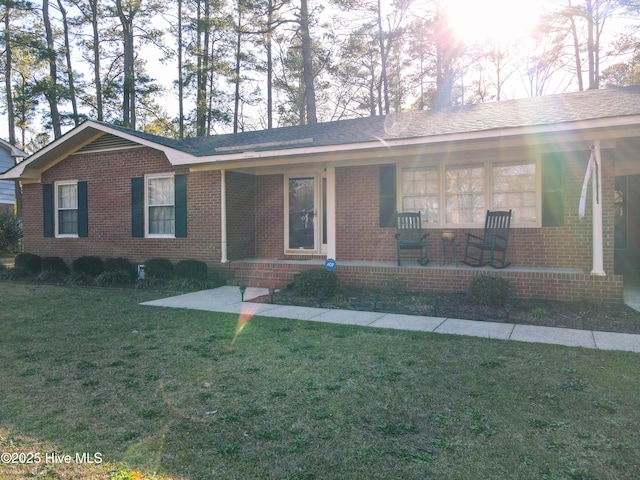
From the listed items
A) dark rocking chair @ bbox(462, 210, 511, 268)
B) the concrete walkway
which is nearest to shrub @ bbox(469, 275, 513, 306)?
the concrete walkway

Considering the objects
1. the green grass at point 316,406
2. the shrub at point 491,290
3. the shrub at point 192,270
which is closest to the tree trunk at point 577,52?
the shrub at point 491,290

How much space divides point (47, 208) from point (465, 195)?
405 inches

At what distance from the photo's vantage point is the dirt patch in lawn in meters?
5.93

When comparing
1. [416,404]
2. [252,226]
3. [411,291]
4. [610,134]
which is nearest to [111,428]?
[416,404]

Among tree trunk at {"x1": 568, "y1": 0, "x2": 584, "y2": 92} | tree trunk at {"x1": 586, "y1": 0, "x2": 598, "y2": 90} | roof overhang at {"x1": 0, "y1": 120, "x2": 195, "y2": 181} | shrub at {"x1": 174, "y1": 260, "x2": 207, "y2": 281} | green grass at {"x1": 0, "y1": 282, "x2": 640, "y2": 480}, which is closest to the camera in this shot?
green grass at {"x1": 0, "y1": 282, "x2": 640, "y2": 480}

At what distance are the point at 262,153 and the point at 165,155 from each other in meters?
2.85

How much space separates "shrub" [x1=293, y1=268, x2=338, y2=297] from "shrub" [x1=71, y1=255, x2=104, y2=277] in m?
5.12

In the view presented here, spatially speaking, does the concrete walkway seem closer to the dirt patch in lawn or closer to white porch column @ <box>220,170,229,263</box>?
the dirt patch in lawn

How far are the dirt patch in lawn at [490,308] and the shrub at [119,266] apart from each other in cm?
408

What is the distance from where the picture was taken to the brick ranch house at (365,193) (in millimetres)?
7242

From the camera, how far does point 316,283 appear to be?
25.7 feet

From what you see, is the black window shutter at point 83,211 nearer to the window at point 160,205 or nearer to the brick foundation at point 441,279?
the window at point 160,205

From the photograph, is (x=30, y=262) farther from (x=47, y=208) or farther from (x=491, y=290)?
(x=491, y=290)

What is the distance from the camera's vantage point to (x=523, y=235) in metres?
8.22
